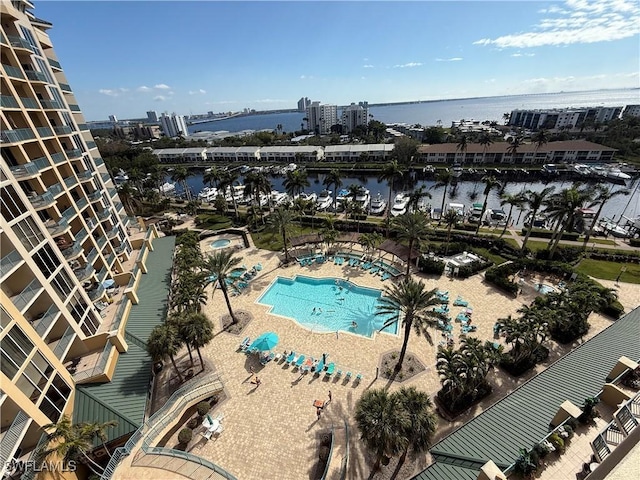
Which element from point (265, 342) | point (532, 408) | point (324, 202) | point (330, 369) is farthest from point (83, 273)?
point (324, 202)

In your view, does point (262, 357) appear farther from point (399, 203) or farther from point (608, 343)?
point (399, 203)

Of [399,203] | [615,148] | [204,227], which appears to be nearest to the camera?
[204,227]

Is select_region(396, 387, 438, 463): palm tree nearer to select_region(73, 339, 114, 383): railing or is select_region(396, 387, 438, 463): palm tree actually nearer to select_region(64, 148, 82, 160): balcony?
select_region(73, 339, 114, 383): railing

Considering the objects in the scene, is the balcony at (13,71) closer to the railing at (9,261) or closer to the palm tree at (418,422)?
the railing at (9,261)

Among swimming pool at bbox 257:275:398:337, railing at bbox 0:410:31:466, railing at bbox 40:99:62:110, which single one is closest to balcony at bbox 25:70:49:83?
railing at bbox 40:99:62:110

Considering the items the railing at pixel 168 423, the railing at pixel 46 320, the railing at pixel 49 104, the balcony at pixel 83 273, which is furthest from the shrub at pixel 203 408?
the railing at pixel 49 104

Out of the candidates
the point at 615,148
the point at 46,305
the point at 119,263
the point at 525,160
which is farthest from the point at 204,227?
the point at 615,148
